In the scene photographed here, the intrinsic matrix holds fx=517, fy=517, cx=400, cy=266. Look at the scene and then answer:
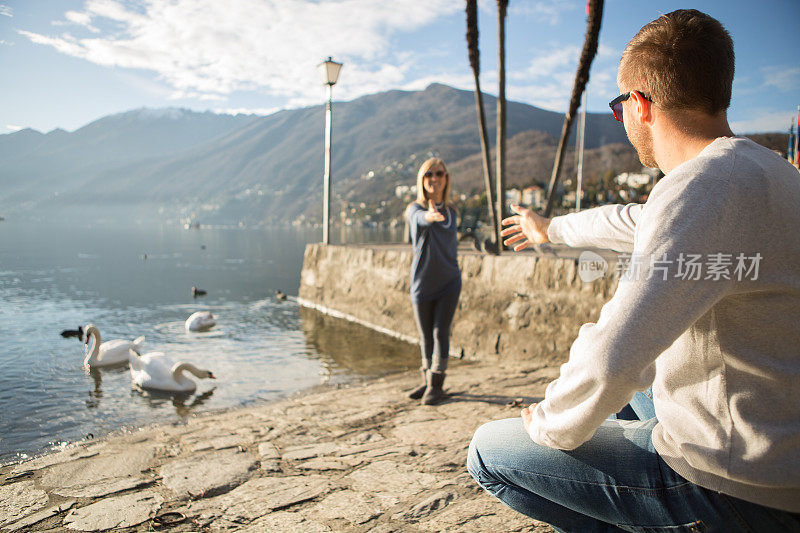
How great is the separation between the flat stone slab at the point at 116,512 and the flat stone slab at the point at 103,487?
13 centimetres

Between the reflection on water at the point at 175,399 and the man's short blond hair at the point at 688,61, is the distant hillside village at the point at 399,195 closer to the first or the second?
the reflection on water at the point at 175,399

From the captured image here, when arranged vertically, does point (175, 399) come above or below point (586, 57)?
below

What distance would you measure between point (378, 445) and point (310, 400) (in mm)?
1785

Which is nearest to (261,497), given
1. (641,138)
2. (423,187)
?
(641,138)

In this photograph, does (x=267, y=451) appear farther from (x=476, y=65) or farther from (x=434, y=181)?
(x=476, y=65)

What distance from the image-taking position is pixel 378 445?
11.7 feet

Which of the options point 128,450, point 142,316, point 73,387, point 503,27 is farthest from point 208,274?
point 128,450

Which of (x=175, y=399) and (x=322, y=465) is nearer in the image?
(x=322, y=465)

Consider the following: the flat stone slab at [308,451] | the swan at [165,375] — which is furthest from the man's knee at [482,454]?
the swan at [165,375]

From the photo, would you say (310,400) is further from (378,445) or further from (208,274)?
(208,274)

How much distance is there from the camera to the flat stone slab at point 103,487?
9.60ft

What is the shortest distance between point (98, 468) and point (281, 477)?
49.6 inches

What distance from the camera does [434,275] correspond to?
184 inches

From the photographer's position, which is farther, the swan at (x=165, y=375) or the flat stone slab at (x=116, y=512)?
the swan at (x=165, y=375)
